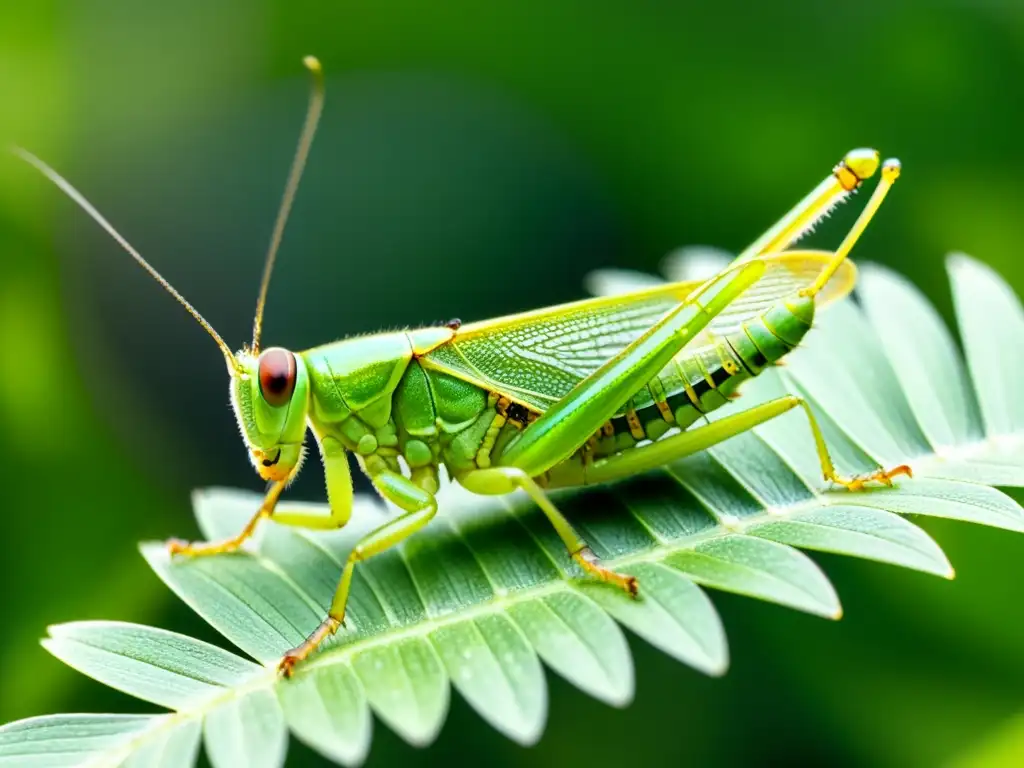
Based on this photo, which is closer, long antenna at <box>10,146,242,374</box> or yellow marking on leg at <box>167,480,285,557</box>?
long antenna at <box>10,146,242,374</box>

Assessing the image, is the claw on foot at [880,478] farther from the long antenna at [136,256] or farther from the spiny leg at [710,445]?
the long antenna at [136,256]

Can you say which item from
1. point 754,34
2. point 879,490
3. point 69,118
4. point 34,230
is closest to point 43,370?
point 34,230

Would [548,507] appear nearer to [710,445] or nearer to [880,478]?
[710,445]

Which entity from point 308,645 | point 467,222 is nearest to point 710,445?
point 308,645

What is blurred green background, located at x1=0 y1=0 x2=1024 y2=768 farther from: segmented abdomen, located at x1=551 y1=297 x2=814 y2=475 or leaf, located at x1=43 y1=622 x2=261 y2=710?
leaf, located at x1=43 y1=622 x2=261 y2=710

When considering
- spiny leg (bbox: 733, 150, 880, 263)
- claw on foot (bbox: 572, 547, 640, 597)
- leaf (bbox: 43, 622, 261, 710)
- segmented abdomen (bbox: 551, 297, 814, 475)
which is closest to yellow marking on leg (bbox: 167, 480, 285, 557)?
leaf (bbox: 43, 622, 261, 710)

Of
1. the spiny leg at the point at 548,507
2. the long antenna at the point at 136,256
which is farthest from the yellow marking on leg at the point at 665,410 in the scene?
the long antenna at the point at 136,256
